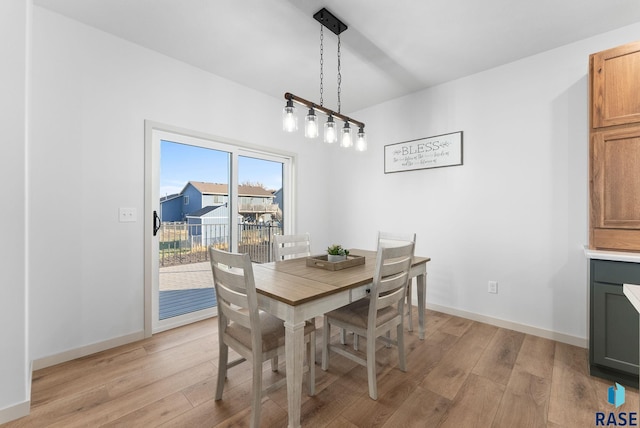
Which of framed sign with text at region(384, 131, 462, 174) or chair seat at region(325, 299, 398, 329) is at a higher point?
framed sign with text at region(384, 131, 462, 174)

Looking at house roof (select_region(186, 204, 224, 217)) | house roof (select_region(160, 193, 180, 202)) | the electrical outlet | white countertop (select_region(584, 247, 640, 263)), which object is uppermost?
house roof (select_region(160, 193, 180, 202))

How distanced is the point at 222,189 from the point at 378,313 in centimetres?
225

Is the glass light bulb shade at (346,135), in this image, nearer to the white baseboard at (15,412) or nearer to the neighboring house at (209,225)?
the neighboring house at (209,225)

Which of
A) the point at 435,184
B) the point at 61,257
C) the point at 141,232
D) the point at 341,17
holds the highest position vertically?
the point at 341,17

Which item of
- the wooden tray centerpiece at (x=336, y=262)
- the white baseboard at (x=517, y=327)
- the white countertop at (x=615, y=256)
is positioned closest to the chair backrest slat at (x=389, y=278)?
the wooden tray centerpiece at (x=336, y=262)

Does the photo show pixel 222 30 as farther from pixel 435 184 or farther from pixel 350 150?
pixel 435 184

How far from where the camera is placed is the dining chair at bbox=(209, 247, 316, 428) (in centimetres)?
143

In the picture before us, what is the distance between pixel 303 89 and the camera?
339cm

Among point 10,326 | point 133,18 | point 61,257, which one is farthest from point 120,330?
point 133,18

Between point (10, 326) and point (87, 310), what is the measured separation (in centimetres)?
74

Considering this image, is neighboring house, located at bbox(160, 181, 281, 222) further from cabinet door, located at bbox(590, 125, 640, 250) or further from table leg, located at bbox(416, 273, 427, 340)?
cabinet door, located at bbox(590, 125, 640, 250)

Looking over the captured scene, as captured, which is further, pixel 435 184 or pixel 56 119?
pixel 435 184

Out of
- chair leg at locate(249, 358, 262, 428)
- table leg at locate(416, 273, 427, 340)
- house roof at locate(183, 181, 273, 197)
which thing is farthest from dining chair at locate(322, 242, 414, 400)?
house roof at locate(183, 181, 273, 197)

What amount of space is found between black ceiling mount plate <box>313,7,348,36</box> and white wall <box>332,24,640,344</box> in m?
1.59
